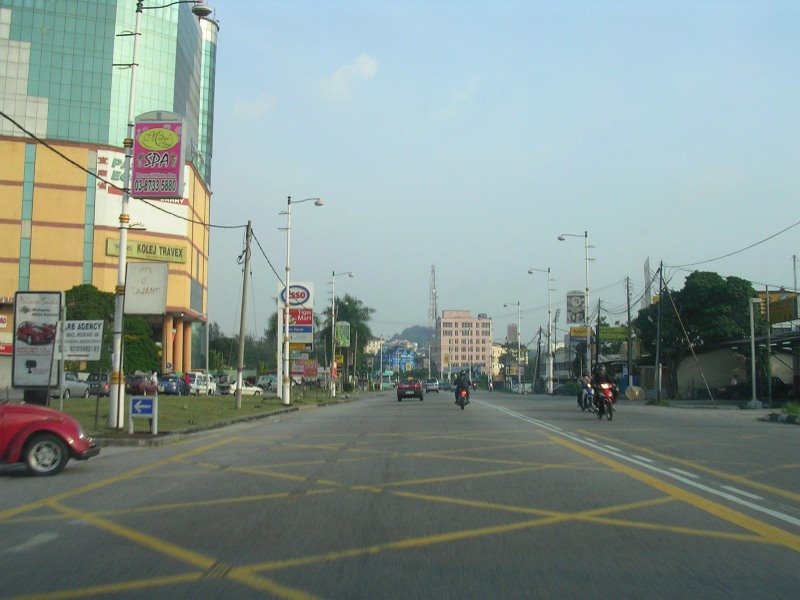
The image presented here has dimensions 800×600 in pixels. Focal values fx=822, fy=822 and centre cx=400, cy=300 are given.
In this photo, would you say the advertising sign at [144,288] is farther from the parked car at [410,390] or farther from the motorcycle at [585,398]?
the parked car at [410,390]

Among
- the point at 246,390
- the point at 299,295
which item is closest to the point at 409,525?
the point at 299,295

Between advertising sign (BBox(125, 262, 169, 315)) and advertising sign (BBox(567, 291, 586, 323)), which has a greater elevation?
advertising sign (BBox(567, 291, 586, 323))

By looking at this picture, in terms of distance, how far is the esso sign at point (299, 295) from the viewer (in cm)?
4928

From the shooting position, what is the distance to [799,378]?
155 feet

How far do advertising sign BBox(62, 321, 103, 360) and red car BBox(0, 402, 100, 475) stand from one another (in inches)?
265

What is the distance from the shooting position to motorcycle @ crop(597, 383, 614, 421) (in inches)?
1048

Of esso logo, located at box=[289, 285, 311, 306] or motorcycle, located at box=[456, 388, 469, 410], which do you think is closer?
motorcycle, located at box=[456, 388, 469, 410]

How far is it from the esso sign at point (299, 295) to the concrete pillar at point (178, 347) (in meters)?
44.0

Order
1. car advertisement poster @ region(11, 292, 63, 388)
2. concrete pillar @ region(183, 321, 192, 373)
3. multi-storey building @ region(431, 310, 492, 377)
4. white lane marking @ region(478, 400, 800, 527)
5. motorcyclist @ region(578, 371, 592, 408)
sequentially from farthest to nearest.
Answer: multi-storey building @ region(431, 310, 492, 377) < concrete pillar @ region(183, 321, 192, 373) < motorcyclist @ region(578, 371, 592, 408) < car advertisement poster @ region(11, 292, 63, 388) < white lane marking @ region(478, 400, 800, 527)

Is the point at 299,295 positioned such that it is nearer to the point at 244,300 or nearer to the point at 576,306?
the point at 244,300

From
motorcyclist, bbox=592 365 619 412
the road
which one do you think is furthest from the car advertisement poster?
motorcyclist, bbox=592 365 619 412

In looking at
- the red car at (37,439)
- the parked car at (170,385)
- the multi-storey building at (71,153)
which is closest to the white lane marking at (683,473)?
the red car at (37,439)

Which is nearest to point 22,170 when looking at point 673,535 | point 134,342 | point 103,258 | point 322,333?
point 103,258

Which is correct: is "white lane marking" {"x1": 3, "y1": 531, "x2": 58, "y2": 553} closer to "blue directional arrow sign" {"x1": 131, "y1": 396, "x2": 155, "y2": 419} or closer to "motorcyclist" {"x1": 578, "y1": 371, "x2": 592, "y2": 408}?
"blue directional arrow sign" {"x1": 131, "y1": 396, "x2": 155, "y2": 419}
